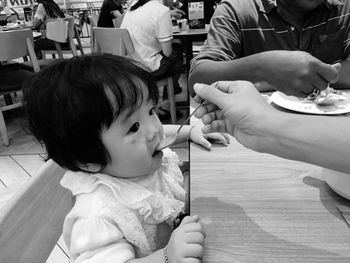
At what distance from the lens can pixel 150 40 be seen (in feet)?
9.11

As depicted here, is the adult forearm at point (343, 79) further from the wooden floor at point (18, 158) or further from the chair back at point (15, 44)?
the chair back at point (15, 44)

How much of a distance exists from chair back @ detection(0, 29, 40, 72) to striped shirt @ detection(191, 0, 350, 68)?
2.00 m

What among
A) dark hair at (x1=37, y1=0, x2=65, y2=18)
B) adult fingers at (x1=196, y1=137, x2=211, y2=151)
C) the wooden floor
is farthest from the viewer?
dark hair at (x1=37, y1=0, x2=65, y2=18)

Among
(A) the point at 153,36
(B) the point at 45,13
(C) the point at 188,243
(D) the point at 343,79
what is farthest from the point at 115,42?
(B) the point at 45,13

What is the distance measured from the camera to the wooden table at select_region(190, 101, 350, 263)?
53 centimetres

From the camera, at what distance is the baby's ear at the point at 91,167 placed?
746mm

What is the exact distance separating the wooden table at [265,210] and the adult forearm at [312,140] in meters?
0.11

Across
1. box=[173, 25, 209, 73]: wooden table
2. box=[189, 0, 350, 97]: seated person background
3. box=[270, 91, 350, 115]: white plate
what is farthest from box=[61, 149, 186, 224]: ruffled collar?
box=[173, 25, 209, 73]: wooden table

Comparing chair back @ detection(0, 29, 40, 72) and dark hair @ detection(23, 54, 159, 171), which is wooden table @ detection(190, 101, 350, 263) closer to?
dark hair @ detection(23, 54, 159, 171)

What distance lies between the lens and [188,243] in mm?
545

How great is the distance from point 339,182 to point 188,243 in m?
0.33

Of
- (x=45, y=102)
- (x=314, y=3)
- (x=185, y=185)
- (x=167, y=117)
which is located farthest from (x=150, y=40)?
(x=45, y=102)

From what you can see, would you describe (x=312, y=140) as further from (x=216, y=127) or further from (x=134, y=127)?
(x=134, y=127)

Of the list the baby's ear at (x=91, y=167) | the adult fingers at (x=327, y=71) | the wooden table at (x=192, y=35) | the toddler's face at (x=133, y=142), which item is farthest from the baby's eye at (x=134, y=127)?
the wooden table at (x=192, y=35)
